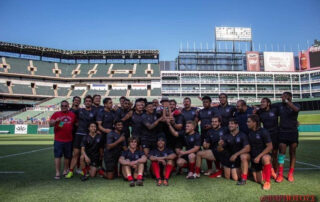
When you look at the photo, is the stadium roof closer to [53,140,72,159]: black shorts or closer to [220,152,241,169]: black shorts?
[53,140,72,159]: black shorts

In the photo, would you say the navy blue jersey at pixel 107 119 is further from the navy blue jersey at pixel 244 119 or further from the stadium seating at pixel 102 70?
the stadium seating at pixel 102 70

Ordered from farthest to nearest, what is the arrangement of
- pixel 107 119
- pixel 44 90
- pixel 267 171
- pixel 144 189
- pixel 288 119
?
pixel 44 90 < pixel 107 119 < pixel 288 119 < pixel 267 171 < pixel 144 189

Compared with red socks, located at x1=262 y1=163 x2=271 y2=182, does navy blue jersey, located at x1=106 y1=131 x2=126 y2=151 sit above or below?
above

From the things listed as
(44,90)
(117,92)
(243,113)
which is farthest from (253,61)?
(243,113)

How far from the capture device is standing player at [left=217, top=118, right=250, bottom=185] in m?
5.27

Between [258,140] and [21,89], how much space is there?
183ft

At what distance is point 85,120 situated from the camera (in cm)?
640

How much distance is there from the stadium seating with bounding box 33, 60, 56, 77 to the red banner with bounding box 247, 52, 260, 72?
4958 cm

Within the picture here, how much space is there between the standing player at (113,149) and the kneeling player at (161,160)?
0.91m

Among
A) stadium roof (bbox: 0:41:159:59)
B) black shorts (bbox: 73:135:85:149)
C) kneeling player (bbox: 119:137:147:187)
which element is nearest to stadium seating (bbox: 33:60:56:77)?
stadium roof (bbox: 0:41:159:59)

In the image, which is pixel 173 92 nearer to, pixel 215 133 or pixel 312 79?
pixel 312 79

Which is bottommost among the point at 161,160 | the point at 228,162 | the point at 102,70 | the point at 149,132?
the point at 228,162

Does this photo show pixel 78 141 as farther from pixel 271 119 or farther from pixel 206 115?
pixel 271 119

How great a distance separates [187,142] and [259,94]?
56637 mm
